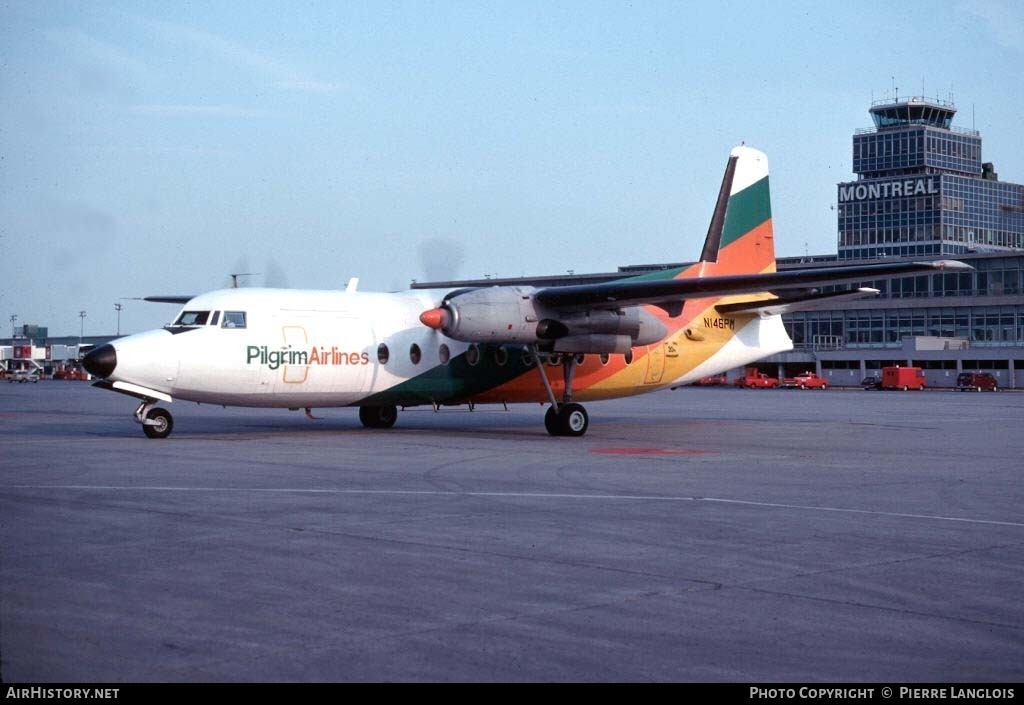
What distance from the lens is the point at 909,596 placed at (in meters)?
8.32

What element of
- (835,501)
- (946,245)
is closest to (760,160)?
(835,501)

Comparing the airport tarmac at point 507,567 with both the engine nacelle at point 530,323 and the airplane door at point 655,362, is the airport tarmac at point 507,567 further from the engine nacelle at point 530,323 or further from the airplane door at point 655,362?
the airplane door at point 655,362

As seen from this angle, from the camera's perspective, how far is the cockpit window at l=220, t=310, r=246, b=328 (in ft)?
76.4

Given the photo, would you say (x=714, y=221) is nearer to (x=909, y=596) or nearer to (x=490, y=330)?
(x=490, y=330)

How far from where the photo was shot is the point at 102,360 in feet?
70.2

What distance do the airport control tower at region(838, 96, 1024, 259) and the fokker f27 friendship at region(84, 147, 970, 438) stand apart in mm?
121736

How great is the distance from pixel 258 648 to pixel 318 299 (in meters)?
18.9

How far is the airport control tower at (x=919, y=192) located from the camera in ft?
472

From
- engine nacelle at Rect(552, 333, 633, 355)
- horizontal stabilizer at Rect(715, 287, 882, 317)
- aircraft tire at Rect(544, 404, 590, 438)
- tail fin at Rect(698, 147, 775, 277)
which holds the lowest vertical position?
aircraft tire at Rect(544, 404, 590, 438)

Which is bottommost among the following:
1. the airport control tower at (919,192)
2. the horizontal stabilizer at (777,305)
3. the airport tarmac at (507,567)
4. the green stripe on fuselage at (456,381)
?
the airport tarmac at (507,567)

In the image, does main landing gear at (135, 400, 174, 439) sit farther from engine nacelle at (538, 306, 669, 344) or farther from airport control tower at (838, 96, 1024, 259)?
airport control tower at (838, 96, 1024, 259)

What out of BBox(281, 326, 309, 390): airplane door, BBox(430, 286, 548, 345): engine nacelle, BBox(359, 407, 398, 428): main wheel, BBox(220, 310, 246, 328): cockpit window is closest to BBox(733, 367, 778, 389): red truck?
BBox(359, 407, 398, 428): main wheel

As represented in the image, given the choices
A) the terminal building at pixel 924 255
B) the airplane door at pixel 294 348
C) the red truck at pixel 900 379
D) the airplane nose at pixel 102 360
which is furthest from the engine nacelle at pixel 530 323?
the terminal building at pixel 924 255

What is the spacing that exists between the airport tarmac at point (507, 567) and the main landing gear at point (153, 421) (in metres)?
3.87
